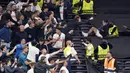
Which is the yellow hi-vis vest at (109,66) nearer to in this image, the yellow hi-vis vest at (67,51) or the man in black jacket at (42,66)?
the yellow hi-vis vest at (67,51)

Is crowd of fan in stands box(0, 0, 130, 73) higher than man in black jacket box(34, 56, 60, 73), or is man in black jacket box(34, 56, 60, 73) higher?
crowd of fan in stands box(0, 0, 130, 73)

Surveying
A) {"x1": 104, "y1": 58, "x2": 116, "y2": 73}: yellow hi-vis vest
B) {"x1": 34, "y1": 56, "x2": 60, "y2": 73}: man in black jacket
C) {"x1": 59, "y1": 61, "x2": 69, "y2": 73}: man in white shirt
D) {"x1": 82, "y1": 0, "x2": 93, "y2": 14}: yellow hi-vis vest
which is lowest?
{"x1": 104, "y1": 58, "x2": 116, "y2": 73}: yellow hi-vis vest

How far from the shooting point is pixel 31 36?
76.4 ft

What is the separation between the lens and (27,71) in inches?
811

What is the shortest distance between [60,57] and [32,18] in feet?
7.19

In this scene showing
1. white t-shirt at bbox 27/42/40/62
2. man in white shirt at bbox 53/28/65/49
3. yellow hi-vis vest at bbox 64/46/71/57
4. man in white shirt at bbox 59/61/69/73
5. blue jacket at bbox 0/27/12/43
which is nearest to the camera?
man in white shirt at bbox 59/61/69/73

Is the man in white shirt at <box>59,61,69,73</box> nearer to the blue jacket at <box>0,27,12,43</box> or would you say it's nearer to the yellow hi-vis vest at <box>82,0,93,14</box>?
the blue jacket at <box>0,27,12,43</box>

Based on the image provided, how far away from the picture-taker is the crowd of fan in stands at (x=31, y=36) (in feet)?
68.5

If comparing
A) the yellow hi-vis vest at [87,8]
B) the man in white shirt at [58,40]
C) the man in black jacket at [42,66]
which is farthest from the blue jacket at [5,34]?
the yellow hi-vis vest at [87,8]

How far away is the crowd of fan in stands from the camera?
20891 mm

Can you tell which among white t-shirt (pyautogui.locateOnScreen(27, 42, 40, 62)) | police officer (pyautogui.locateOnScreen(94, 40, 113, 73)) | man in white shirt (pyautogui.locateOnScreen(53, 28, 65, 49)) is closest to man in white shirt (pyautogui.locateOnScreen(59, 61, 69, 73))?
white t-shirt (pyautogui.locateOnScreen(27, 42, 40, 62))

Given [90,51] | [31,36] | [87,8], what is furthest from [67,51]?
[87,8]

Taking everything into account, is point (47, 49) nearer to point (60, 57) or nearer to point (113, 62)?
point (60, 57)

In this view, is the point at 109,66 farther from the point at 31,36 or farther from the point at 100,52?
the point at 31,36
